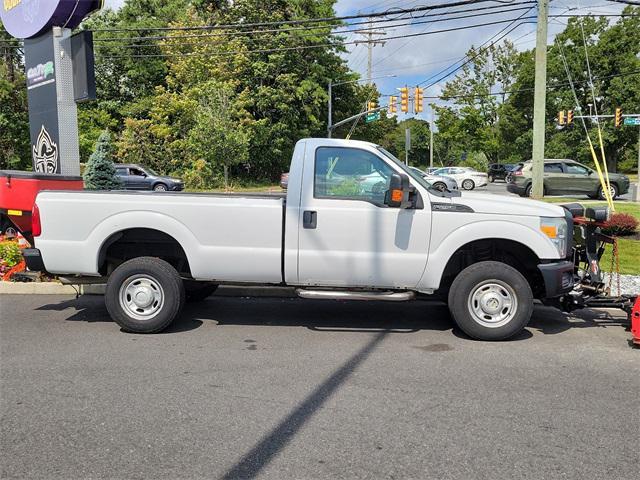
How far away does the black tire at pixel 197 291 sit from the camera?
7320 mm

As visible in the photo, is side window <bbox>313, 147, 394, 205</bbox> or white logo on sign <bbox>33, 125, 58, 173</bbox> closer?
side window <bbox>313, 147, 394, 205</bbox>

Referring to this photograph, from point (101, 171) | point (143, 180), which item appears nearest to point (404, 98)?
point (143, 180)

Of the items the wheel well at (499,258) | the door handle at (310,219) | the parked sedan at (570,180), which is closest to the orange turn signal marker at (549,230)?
the wheel well at (499,258)

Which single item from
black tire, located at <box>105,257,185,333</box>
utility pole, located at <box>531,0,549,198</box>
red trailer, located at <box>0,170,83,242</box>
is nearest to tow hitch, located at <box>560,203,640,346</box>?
black tire, located at <box>105,257,185,333</box>

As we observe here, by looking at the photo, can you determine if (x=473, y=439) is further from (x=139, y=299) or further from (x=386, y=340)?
(x=139, y=299)

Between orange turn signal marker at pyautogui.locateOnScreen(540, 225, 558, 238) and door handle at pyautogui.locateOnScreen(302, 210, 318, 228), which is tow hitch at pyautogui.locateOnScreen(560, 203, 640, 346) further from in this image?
door handle at pyautogui.locateOnScreen(302, 210, 318, 228)

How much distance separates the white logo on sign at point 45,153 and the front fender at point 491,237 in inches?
322

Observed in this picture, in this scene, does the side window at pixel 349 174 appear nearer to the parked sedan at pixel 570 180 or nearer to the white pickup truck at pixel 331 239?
the white pickup truck at pixel 331 239

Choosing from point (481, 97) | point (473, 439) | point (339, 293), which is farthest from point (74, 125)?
point (481, 97)

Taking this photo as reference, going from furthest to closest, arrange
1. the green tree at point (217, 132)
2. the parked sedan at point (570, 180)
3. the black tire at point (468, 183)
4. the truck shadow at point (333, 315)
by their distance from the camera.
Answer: the black tire at point (468, 183), the green tree at point (217, 132), the parked sedan at point (570, 180), the truck shadow at point (333, 315)

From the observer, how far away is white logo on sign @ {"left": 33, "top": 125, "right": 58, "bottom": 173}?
36.5 ft

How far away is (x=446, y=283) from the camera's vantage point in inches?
259

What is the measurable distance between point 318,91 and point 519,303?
3864cm

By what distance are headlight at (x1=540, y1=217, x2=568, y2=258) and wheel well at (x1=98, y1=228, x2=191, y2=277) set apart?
3.72 m
